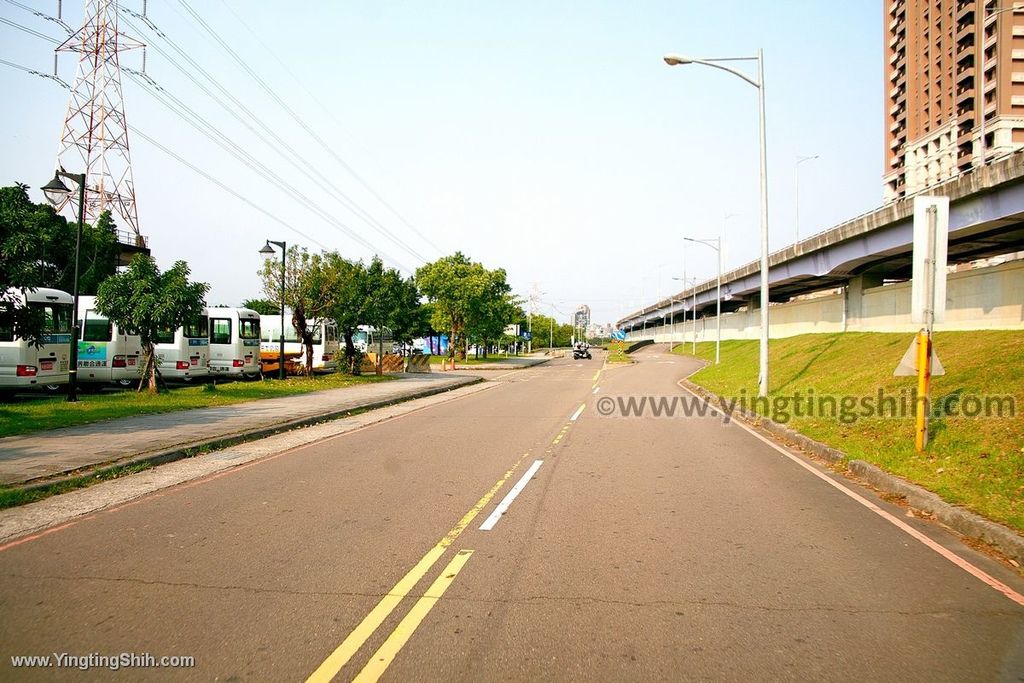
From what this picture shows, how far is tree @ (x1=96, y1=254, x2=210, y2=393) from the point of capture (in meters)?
20.0

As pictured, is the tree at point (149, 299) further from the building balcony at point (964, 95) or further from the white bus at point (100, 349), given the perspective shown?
the building balcony at point (964, 95)

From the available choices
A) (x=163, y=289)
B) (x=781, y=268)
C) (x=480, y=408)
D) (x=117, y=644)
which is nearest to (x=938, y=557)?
(x=117, y=644)

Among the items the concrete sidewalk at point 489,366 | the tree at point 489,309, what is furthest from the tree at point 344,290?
the tree at point 489,309

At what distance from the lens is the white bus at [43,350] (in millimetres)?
19344

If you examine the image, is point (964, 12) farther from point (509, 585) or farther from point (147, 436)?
point (509, 585)

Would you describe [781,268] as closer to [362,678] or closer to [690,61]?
[690,61]

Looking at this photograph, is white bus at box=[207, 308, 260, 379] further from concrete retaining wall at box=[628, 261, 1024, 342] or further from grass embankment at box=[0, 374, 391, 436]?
concrete retaining wall at box=[628, 261, 1024, 342]

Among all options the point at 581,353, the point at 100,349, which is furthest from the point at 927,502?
the point at 581,353

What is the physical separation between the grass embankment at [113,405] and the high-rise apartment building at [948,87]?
59.4m

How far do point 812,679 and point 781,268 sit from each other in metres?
43.6

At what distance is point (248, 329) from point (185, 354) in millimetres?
3805

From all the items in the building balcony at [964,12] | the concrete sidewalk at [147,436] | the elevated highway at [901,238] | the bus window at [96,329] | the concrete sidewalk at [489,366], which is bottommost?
the concrete sidewalk at [147,436]

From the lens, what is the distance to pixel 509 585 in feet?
17.0

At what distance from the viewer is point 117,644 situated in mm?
4156
